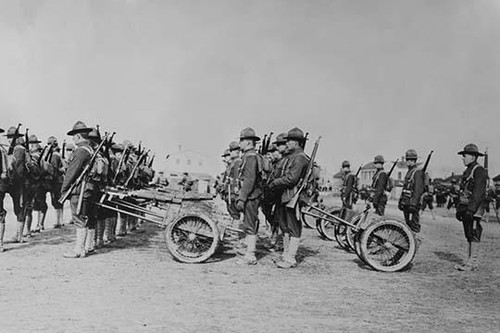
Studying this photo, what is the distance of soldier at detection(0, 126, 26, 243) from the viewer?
8700 mm

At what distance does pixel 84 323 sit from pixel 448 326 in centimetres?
366

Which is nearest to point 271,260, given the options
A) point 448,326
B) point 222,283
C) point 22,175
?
point 222,283

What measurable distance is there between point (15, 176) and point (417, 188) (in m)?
7.68

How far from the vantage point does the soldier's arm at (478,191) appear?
A: 8227 millimetres

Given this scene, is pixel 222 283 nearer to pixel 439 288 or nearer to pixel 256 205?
pixel 256 205

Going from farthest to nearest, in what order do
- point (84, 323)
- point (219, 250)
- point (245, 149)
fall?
point (219, 250)
point (245, 149)
point (84, 323)

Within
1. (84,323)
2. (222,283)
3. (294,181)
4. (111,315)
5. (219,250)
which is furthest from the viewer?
(219,250)

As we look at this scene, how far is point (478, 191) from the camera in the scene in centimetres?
823

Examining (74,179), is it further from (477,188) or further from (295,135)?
(477,188)

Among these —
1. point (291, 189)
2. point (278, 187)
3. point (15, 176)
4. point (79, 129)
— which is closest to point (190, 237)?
point (278, 187)

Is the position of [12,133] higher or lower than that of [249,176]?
higher

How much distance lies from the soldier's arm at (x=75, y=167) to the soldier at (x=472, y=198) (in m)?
6.60

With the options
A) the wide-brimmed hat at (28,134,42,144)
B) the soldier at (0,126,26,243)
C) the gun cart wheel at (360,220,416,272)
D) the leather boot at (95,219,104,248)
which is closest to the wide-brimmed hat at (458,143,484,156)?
the gun cart wheel at (360,220,416,272)

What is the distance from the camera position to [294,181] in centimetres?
819
